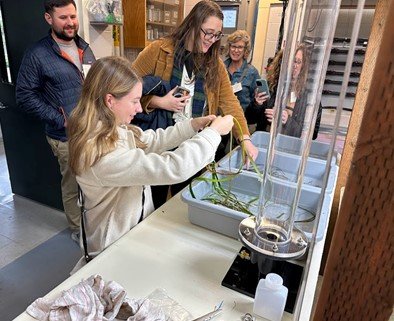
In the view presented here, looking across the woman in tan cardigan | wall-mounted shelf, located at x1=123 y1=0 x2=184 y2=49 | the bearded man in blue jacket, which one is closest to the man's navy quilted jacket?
the bearded man in blue jacket

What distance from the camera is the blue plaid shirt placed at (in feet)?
7.32

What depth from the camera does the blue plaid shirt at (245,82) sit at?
223cm

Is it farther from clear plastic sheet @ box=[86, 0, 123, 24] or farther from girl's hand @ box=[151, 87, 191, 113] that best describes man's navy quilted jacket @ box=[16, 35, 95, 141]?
girl's hand @ box=[151, 87, 191, 113]

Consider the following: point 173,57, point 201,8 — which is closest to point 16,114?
point 173,57

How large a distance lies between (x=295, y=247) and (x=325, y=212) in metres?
0.34

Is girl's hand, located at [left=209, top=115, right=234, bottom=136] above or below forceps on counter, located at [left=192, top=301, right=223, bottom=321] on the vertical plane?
above

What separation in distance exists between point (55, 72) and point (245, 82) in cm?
124

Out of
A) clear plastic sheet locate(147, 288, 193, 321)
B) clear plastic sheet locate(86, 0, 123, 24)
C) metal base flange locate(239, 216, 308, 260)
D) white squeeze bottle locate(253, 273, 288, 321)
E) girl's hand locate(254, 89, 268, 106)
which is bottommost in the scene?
clear plastic sheet locate(147, 288, 193, 321)

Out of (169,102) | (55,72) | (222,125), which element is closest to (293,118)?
(222,125)

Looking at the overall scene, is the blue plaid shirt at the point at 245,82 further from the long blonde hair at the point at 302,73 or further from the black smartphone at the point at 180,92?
the long blonde hair at the point at 302,73

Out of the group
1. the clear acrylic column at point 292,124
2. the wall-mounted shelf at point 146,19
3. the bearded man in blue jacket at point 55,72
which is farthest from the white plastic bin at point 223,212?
the wall-mounted shelf at point 146,19

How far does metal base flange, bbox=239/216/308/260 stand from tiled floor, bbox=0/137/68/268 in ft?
5.73

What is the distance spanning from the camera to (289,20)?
1.74ft

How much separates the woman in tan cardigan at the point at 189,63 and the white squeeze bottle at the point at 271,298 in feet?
2.38
